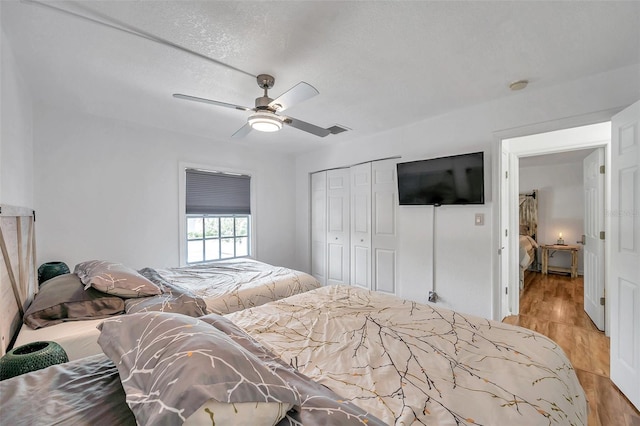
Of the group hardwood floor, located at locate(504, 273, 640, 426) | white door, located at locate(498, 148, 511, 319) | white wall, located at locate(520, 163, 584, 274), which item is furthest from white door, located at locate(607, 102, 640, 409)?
white wall, located at locate(520, 163, 584, 274)

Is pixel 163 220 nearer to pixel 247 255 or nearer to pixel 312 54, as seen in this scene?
pixel 247 255

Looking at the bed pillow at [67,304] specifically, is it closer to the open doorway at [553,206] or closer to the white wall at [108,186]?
the white wall at [108,186]

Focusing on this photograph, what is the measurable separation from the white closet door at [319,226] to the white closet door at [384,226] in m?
0.98

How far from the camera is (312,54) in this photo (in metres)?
1.82

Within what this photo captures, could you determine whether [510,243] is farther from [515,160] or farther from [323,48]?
[323,48]

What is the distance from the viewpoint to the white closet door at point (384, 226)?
11.6ft

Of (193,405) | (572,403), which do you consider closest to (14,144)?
(193,405)

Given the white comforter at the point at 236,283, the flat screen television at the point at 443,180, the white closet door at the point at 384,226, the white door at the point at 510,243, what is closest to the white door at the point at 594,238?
the white door at the point at 510,243

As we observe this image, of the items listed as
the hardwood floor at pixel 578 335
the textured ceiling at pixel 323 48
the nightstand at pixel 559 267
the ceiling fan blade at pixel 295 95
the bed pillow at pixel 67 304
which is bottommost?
the hardwood floor at pixel 578 335

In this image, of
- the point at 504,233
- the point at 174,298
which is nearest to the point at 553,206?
the point at 504,233

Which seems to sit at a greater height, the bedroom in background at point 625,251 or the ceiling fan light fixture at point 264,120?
the ceiling fan light fixture at point 264,120

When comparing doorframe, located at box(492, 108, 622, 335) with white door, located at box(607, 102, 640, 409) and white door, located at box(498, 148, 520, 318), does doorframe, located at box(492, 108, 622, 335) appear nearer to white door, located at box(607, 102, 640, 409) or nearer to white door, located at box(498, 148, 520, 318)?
white door, located at box(498, 148, 520, 318)

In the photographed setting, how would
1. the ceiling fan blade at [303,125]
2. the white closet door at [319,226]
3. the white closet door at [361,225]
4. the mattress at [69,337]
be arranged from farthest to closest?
the white closet door at [319,226] → the white closet door at [361,225] → the ceiling fan blade at [303,125] → the mattress at [69,337]

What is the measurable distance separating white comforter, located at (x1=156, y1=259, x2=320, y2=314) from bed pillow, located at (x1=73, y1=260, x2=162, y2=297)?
15.1 inches
